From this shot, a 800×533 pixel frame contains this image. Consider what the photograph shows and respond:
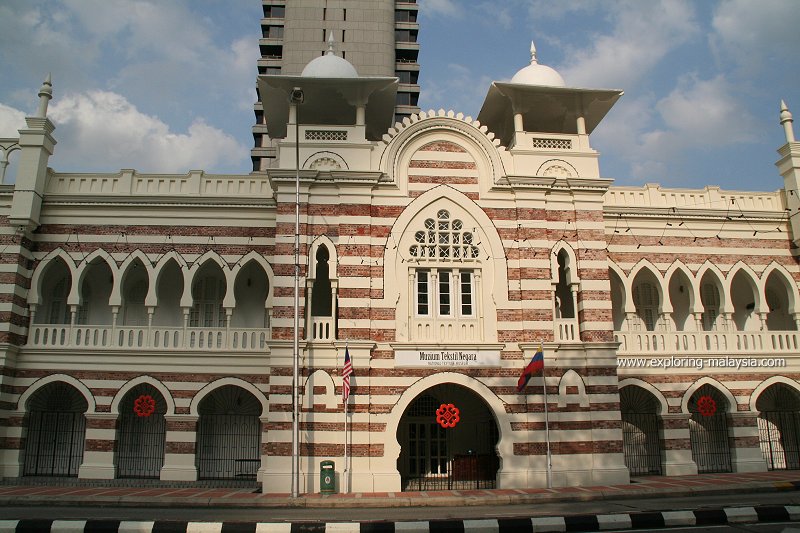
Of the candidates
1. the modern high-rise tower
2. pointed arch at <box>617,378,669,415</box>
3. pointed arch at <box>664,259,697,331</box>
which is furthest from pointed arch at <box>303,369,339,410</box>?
the modern high-rise tower

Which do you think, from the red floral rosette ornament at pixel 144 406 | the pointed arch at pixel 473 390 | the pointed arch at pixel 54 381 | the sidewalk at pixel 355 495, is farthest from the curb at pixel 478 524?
the pointed arch at pixel 54 381

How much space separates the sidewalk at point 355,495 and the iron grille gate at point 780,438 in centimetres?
393

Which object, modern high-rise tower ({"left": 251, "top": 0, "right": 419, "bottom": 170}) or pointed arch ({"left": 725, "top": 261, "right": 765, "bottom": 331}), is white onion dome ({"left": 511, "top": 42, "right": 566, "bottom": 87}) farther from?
modern high-rise tower ({"left": 251, "top": 0, "right": 419, "bottom": 170})

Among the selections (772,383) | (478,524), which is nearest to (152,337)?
(478,524)

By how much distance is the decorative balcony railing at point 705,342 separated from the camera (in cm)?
2362

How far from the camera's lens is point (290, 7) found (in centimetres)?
5409

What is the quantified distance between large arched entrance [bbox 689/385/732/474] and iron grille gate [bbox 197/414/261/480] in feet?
51.3

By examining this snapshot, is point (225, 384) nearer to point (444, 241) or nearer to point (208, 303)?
point (208, 303)

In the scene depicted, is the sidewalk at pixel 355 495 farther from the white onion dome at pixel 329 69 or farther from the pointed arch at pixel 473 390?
the white onion dome at pixel 329 69

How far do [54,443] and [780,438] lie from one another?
2646cm

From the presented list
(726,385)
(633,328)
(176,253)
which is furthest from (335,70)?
(726,385)

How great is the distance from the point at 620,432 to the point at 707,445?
5.97 m

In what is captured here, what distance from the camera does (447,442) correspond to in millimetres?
22516

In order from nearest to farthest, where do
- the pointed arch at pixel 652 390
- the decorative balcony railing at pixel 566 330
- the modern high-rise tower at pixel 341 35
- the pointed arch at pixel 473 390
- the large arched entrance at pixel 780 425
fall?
the pointed arch at pixel 473 390 < the decorative balcony railing at pixel 566 330 < the pointed arch at pixel 652 390 < the large arched entrance at pixel 780 425 < the modern high-rise tower at pixel 341 35
